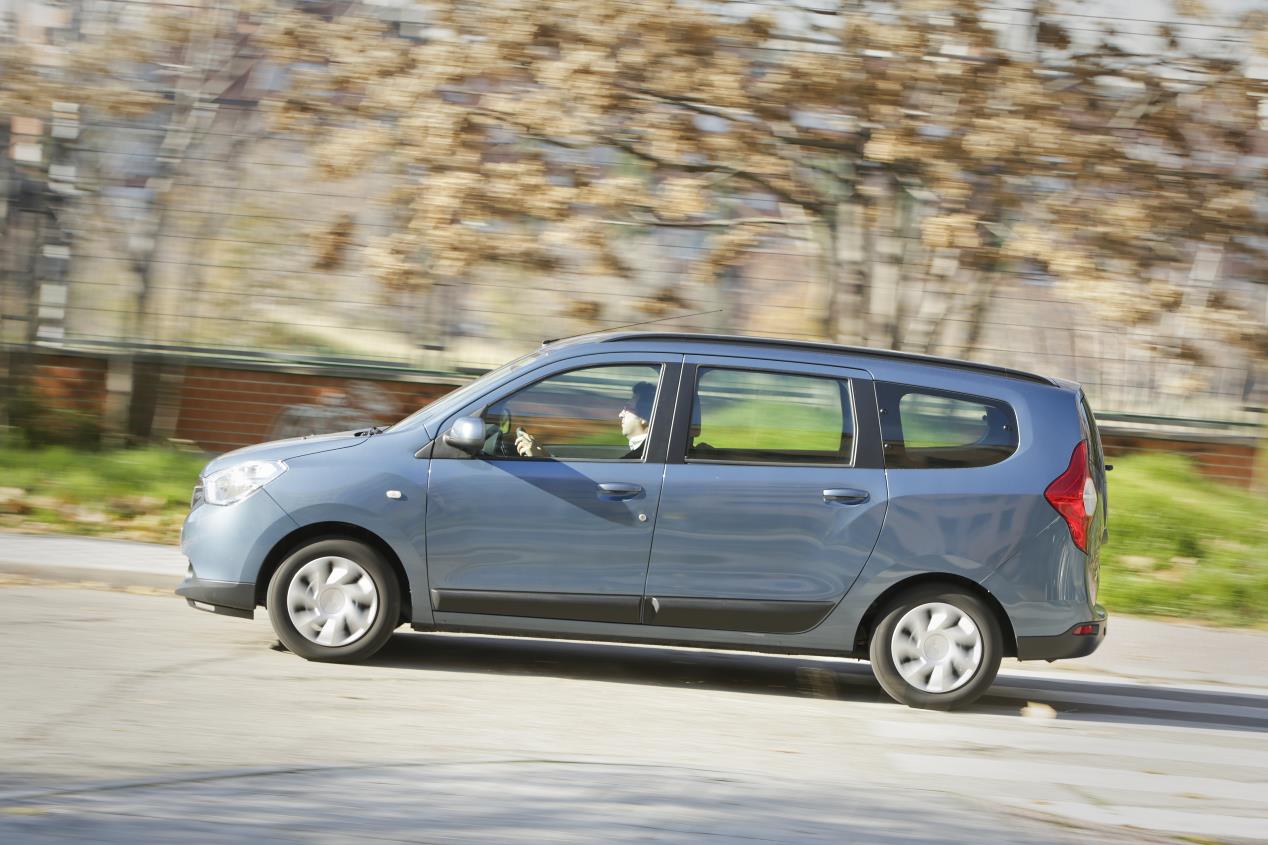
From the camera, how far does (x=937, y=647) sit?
23.4ft

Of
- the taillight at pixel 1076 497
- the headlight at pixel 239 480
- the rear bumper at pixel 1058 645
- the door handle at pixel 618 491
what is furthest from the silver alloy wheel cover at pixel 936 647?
the headlight at pixel 239 480

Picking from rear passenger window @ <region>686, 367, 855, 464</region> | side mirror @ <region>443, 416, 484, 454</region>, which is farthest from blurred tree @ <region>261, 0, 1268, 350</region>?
side mirror @ <region>443, 416, 484, 454</region>

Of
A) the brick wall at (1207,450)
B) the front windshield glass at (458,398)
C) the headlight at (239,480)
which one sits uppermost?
the brick wall at (1207,450)

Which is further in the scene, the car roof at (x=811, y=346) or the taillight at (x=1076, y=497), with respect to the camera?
the car roof at (x=811, y=346)

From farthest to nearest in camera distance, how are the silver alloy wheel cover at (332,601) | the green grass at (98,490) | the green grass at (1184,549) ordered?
the green grass at (98,490)
the green grass at (1184,549)
the silver alloy wheel cover at (332,601)

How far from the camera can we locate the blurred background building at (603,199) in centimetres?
1150

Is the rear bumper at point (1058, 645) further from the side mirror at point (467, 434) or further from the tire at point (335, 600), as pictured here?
the tire at point (335, 600)

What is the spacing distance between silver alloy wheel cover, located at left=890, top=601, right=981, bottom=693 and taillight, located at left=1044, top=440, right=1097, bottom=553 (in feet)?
2.26

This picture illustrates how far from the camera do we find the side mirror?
22.7 feet

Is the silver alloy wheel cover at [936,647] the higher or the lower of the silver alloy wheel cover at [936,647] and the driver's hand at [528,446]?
the lower

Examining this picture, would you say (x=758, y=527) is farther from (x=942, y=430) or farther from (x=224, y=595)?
(x=224, y=595)

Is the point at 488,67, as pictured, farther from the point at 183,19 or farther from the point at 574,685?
the point at 574,685

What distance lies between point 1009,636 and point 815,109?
5.87 meters

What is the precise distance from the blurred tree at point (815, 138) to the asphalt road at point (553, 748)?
14.3 feet
